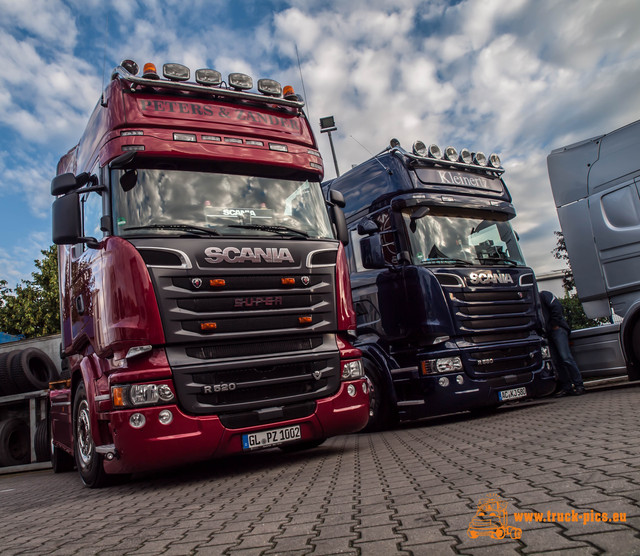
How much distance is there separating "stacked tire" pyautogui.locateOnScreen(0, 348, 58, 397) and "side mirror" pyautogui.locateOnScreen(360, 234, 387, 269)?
16.7ft

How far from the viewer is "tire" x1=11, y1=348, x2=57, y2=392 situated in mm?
8742

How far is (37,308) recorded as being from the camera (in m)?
29.9

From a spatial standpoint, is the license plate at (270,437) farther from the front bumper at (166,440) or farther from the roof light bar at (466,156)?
the roof light bar at (466,156)

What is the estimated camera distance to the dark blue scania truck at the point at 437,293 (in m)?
7.05

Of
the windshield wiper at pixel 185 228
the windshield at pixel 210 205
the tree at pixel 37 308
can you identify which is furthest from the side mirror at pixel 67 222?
the tree at pixel 37 308

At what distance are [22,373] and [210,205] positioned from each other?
524 centimetres

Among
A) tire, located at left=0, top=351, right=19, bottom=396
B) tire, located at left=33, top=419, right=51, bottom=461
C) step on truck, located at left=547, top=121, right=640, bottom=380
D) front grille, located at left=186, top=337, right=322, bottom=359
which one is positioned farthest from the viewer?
tire, located at left=0, top=351, right=19, bottom=396

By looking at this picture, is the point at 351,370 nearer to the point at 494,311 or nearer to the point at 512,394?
the point at 494,311

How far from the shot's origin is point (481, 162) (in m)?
8.60

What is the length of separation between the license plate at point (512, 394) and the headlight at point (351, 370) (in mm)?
2488

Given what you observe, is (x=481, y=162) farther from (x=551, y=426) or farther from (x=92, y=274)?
(x=92, y=274)

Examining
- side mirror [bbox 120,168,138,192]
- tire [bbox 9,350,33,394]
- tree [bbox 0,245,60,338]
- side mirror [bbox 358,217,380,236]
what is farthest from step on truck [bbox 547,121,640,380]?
tree [bbox 0,245,60,338]

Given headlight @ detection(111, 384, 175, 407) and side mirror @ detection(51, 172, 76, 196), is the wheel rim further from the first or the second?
side mirror @ detection(51, 172, 76, 196)

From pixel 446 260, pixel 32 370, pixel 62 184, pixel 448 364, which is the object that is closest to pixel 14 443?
pixel 32 370
